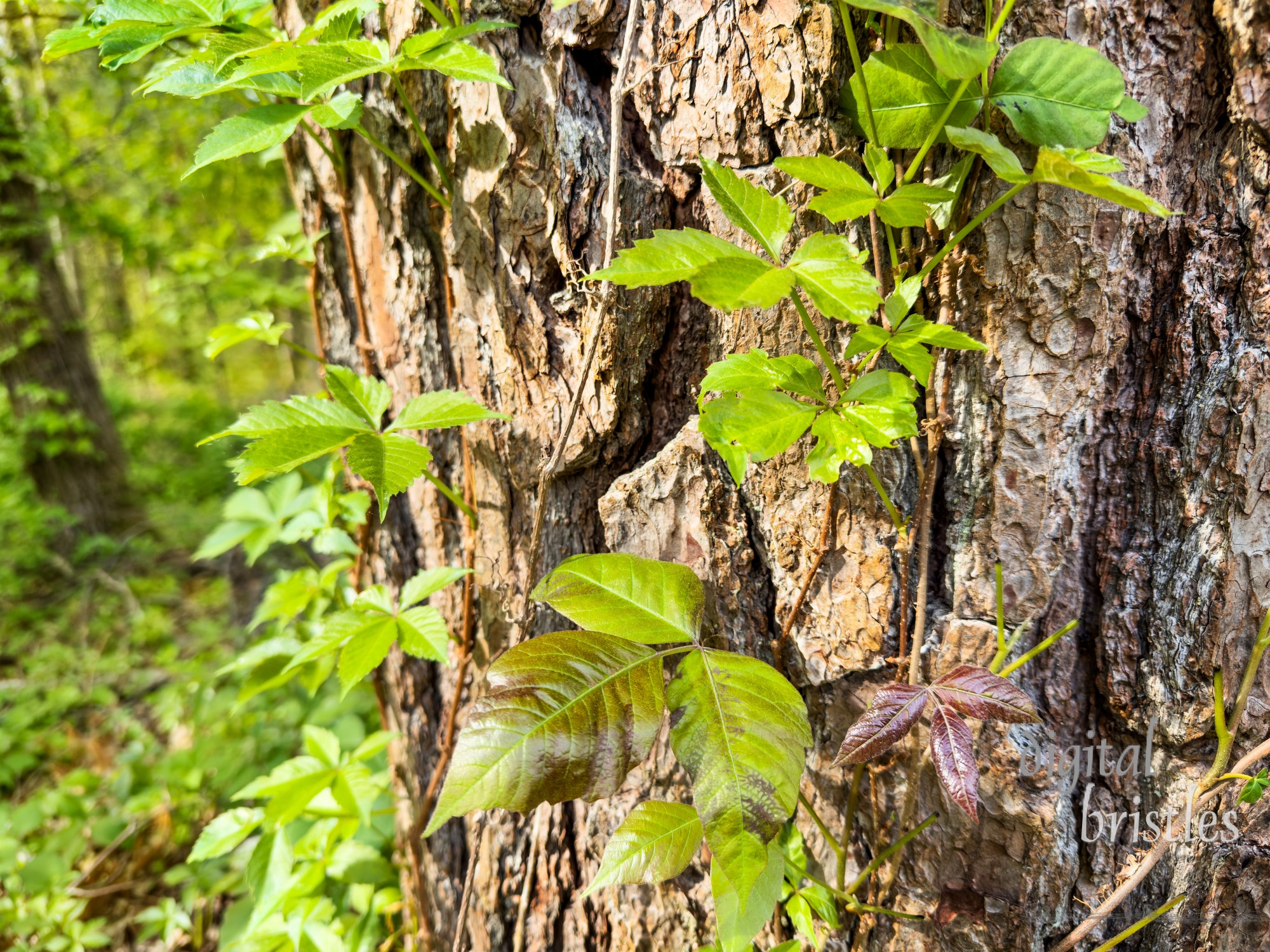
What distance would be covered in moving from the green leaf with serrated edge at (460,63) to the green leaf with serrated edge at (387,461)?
0.45 m

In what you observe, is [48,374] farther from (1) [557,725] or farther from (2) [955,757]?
(2) [955,757]

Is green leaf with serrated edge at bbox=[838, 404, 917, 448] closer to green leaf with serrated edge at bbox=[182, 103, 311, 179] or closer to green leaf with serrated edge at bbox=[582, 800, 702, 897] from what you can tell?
green leaf with serrated edge at bbox=[582, 800, 702, 897]

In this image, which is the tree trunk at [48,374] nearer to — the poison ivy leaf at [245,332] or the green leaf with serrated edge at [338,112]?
the poison ivy leaf at [245,332]

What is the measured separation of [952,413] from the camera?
0.85m

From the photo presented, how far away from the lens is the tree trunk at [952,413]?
76cm

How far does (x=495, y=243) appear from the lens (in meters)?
0.99

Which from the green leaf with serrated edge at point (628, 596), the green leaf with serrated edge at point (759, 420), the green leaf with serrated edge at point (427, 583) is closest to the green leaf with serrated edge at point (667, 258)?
the green leaf with serrated edge at point (759, 420)

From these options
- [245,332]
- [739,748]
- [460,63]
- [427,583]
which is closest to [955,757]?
[739,748]

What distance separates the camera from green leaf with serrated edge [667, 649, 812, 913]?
750 mm

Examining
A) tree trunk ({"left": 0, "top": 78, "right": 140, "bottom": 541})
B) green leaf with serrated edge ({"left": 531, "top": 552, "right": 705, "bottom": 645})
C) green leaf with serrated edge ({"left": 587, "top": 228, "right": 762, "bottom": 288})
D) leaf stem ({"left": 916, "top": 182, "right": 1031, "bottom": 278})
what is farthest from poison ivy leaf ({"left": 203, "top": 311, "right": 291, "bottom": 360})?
tree trunk ({"left": 0, "top": 78, "right": 140, "bottom": 541})

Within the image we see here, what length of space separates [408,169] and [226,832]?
146cm

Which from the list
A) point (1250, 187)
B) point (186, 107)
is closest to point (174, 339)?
point (186, 107)

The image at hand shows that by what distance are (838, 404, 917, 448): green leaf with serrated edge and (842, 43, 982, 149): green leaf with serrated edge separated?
1.02 ft

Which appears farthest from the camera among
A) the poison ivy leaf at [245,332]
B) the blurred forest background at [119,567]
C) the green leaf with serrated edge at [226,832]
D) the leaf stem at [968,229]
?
the blurred forest background at [119,567]
